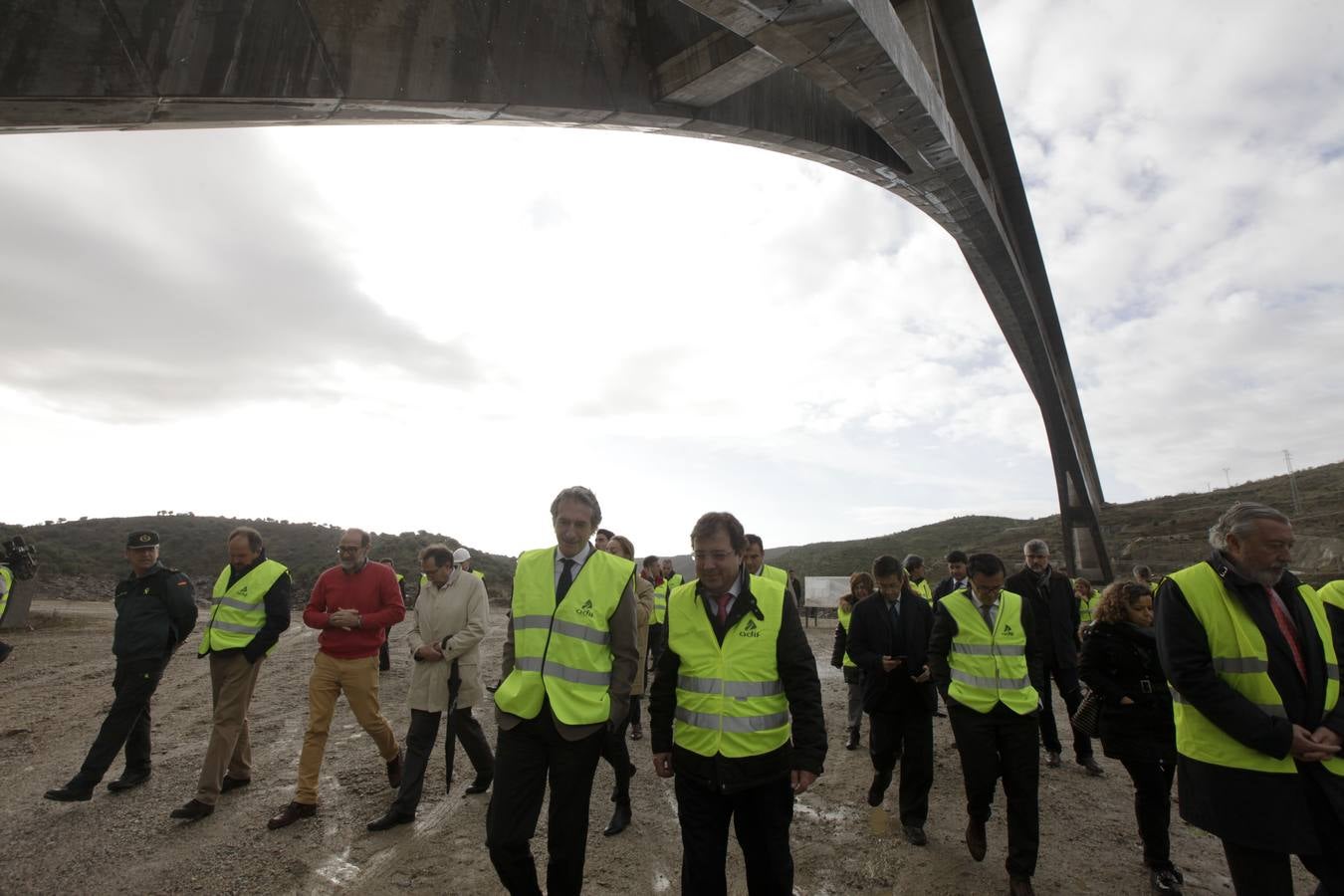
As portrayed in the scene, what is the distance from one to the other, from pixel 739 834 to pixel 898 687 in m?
2.45

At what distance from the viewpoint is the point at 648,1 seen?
Answer: 6.21 m

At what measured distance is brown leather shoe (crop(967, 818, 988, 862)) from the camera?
13.4 ft

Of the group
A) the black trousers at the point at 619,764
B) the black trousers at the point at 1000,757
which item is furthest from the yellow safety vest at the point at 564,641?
the black trousers at the point at 1000,757

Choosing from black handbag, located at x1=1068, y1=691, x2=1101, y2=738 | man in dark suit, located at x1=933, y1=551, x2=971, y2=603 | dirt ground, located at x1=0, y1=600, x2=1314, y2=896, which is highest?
man in dark suit, located at x1=933, y1=551, x2=971, y2=603

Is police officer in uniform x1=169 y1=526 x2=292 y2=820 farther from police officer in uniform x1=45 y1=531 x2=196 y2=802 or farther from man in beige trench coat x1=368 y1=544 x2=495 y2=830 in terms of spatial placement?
man in beige trench coat x1=368 y1=544 x2=495 y2=830

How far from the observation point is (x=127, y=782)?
5.18m

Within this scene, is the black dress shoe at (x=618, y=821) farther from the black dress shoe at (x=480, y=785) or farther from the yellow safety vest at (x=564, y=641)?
the yellow safety vest at (x=564, y=641)

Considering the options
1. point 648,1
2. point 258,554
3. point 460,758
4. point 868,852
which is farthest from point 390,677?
point 648,1

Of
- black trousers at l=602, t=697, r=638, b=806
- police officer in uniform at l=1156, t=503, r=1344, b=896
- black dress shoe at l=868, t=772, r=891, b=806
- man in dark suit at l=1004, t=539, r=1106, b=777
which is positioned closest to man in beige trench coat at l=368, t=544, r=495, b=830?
black trousers at l=602, t=697, r=638, b=806

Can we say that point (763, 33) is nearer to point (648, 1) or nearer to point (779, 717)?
point (648, 1)

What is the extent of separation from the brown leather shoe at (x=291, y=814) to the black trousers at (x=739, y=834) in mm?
3162

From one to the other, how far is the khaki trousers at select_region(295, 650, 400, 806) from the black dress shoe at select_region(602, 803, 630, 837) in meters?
1.78

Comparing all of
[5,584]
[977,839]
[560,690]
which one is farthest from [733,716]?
[5,584]

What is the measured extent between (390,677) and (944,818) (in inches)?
331
